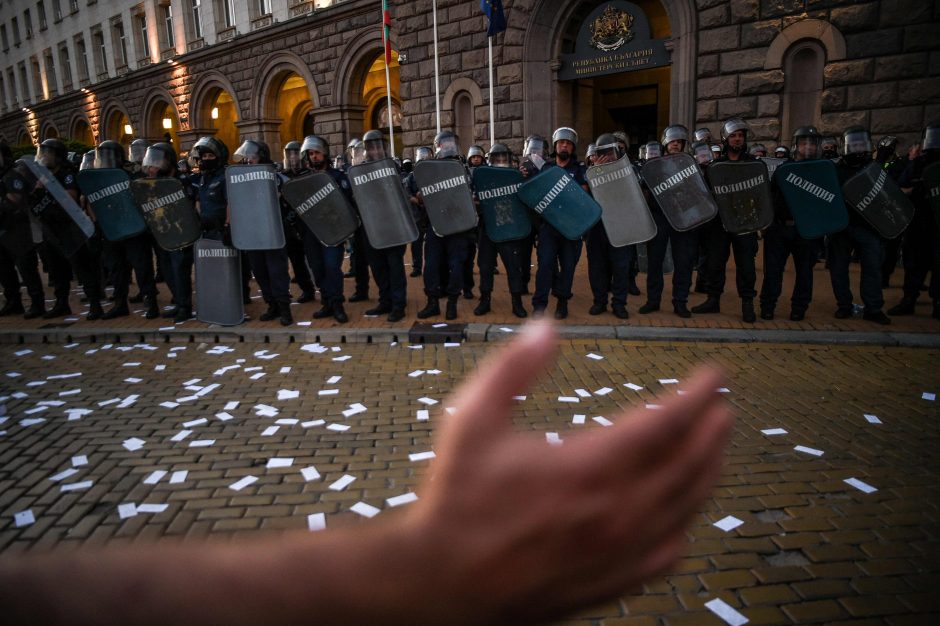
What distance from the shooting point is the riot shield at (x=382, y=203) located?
7000 millimetres

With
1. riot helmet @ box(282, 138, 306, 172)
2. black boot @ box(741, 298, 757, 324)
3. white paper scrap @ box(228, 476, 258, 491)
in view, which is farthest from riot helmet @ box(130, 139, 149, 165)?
black boot @ box(741, 298, 757, 324)

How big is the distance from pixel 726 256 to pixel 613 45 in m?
9.38

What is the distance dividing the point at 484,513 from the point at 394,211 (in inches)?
263

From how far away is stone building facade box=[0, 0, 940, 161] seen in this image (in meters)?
10.6

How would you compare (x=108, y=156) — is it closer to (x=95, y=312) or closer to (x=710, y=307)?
(x=95, y=312)

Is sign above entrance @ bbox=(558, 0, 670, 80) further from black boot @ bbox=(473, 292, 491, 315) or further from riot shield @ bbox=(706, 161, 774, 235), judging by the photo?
black boot @ bbox=(473, 292, 491, 315)

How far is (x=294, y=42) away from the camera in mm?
20047

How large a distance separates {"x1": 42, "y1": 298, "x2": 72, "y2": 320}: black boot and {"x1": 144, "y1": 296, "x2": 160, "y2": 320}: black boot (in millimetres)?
1366

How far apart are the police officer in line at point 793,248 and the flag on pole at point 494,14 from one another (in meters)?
8.58

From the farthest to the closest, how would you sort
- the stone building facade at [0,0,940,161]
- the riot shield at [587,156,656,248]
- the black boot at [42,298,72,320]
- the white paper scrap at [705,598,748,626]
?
1. the stone building facade at [0,0,940,161]
2. the black boot at [42,298,72,320]
3. the riot shield at [587,156,656,248]
4. the white paper scrap at [705,598,748,626]

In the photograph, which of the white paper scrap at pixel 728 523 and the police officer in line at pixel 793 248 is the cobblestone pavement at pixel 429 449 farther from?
the police officer in line at pixel 793 248

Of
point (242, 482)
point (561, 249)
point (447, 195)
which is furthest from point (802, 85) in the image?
point (242, 482)

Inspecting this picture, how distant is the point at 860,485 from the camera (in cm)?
323

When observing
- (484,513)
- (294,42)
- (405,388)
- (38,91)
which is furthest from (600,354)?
(38,91)
